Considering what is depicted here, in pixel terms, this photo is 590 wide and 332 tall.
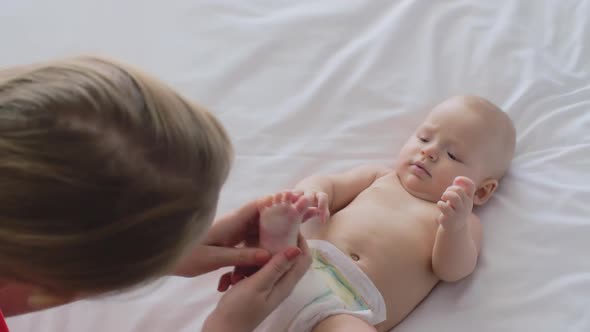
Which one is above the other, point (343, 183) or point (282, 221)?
point (282, 221)

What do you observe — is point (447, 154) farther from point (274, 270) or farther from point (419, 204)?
point (274, 270)

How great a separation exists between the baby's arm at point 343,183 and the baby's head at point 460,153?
0.06 meters

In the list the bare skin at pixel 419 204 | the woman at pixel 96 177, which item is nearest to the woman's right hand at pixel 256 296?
the bare skin at pixel 419 204

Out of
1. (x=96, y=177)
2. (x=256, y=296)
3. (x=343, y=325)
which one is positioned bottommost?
(x=343, y=325)

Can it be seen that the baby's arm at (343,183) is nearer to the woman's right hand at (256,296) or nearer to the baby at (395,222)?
the baby at (395,222)

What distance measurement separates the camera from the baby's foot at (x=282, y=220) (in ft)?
3.05

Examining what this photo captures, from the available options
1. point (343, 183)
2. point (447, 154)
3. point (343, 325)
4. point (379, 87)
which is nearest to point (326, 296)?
point (343, 325)

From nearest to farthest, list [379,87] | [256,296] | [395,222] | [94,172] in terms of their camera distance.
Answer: [94,172] → [256,296] → [395,222] → [379,87]

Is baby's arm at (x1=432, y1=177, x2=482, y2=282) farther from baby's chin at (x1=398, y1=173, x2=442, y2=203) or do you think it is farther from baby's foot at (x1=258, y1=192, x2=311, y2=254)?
baby's foot at (x1=258, y1=192, x2=311, y2=254)

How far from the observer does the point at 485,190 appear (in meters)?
1.21

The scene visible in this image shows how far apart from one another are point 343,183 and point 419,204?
15 cm

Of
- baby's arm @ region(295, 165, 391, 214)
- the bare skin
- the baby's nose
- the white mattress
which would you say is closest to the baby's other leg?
the bare skin

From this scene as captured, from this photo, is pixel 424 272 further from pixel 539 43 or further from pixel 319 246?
pixel 539 43

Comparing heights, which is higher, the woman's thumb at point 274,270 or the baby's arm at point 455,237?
the woman's thumb at point 274,270
